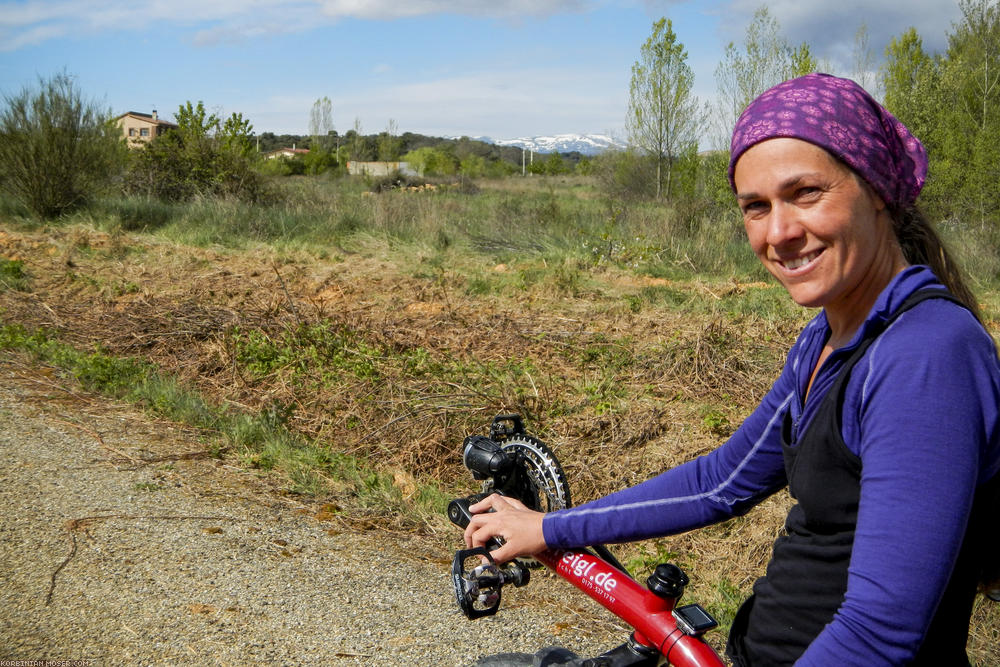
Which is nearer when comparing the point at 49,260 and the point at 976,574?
the point at 976,574

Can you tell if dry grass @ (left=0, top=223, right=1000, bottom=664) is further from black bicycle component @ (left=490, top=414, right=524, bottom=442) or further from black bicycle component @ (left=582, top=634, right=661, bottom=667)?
black bicycle component @ (left=582, top=634, right=661, bottom=667)

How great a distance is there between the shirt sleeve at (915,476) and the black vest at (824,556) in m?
0.08

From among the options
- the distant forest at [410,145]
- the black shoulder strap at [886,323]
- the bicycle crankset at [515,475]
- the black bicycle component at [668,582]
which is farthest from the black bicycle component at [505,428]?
the distant forest at [410,145]

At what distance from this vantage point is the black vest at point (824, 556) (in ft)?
3.93

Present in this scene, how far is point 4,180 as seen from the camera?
16.0 m

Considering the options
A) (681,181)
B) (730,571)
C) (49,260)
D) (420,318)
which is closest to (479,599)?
(730,571)

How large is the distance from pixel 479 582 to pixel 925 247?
960 millimetres

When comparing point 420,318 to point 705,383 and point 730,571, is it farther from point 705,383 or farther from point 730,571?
point 730,571

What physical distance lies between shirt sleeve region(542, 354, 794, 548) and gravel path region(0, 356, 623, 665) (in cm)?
150

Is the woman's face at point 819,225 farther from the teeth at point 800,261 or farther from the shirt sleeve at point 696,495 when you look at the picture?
the shirt sleeve at point 696,495

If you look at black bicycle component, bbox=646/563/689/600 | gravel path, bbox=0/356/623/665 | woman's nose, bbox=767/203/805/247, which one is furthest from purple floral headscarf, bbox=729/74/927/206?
gravel path, bbox=0/356/623/665

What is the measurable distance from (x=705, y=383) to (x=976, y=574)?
177 inches

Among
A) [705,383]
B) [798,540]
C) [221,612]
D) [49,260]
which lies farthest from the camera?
[49,260]

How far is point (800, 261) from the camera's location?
4.41ft
